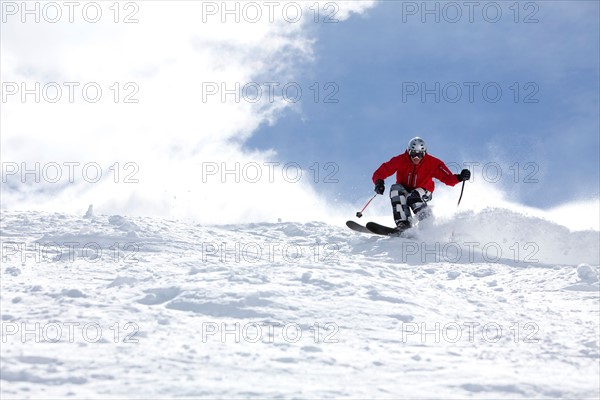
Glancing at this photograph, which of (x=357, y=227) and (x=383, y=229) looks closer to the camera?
(x=383, y=229)

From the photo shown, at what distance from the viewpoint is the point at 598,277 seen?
8.33 metres

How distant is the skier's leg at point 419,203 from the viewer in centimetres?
1184

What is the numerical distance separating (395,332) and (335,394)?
1.51m

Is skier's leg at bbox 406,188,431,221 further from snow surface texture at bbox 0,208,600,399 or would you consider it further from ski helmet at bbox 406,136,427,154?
snow surface texture at bbox 0,208,600,399

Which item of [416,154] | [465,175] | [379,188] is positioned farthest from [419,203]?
[465,175]

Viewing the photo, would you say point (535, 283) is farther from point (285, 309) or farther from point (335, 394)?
point (335, 394)

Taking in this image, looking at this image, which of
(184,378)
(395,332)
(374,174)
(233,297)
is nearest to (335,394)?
(184,378)

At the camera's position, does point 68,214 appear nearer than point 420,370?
No

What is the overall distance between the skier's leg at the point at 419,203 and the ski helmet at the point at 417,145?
29.4 inches

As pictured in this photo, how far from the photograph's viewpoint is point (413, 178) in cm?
1220

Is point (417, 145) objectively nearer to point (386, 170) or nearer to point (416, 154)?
point (416, 154)

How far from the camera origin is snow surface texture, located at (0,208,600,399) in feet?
15.3

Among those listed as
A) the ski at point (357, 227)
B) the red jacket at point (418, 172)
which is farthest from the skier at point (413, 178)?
the ski at point (357, 227)

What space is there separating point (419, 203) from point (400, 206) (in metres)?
0.36
